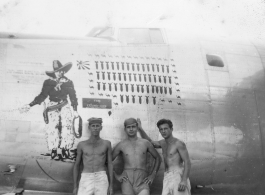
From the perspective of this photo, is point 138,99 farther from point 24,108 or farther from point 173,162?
point 24,108

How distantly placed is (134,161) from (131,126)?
2.16 ft

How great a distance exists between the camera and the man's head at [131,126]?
6555 mm

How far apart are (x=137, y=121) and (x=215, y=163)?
1843 millimetres

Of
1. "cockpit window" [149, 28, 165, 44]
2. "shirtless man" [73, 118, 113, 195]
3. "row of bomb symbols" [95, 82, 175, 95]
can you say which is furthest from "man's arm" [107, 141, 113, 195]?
"cockpit window" [149, 28, 165, 44]

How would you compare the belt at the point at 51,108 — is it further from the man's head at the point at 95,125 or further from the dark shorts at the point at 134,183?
the dark shorts at the point at 134,183

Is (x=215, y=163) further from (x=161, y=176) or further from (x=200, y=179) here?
(x=161, y=176)

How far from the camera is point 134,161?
6543 millimetres

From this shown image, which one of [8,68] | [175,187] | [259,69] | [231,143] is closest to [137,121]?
[175,187]

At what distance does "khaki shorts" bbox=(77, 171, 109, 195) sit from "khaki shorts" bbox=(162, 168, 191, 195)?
109 cm

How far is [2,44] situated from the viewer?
6859 mm

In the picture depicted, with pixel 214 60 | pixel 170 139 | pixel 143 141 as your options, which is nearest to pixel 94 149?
pixel 143 141

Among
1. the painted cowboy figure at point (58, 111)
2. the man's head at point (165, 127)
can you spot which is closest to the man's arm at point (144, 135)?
the man's head at point (165, 127)

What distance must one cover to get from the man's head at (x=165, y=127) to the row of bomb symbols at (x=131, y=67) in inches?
51.8

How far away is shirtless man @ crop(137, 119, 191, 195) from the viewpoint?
616cm
